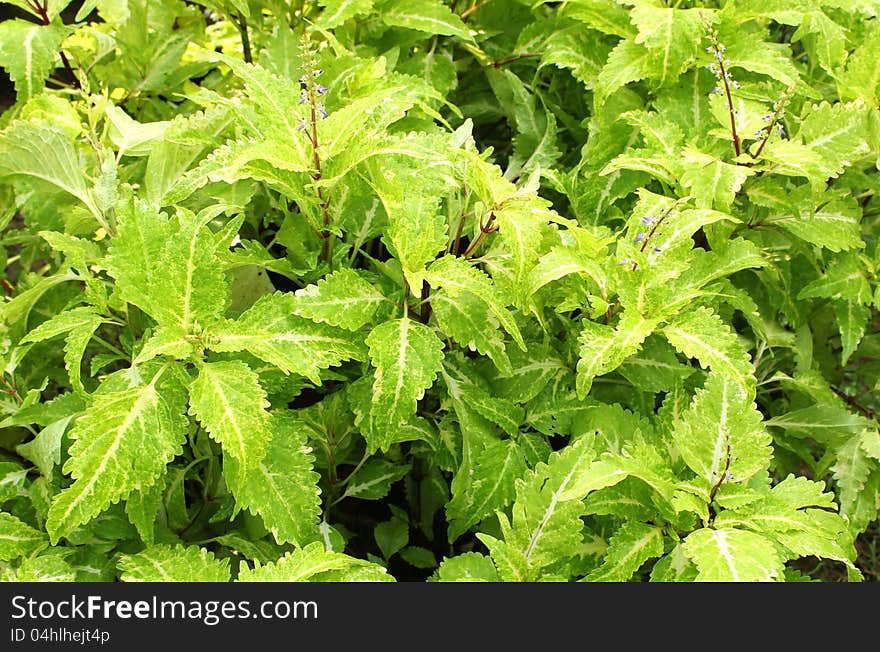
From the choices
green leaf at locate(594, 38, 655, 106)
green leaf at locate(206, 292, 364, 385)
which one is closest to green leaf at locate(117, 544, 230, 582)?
green leaf at locate(206, 292, 364, 385)

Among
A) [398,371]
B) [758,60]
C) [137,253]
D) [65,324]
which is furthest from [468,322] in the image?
[758,60]

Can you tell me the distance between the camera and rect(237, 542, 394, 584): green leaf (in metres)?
1.23

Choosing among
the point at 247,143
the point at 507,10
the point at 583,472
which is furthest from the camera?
the point at 507,10

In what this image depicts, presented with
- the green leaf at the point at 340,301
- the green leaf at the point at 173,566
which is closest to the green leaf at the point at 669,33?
the green leaf at the point at 340,301

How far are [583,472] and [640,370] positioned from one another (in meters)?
0.37

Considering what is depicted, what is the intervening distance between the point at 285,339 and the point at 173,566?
395 millimetres

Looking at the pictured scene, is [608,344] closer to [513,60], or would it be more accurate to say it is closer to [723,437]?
[723,437]

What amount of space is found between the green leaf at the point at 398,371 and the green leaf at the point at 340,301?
0.06 metres

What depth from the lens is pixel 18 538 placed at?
1.40 m

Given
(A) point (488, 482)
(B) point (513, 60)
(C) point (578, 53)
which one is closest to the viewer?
(A) point (488, 482)

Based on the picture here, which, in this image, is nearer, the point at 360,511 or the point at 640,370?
the point at 640,370

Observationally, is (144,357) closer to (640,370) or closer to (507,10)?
(640,370)
